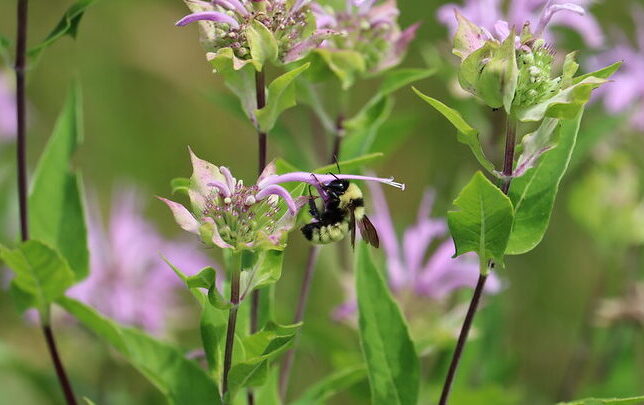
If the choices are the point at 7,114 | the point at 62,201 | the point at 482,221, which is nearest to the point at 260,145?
the point at 482,221

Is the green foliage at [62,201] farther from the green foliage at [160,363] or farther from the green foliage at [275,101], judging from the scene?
the green foliage at [275,101]

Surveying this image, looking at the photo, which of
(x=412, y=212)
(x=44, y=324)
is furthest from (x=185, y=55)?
(x=44, y=324)

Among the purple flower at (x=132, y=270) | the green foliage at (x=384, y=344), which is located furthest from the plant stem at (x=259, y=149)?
the purple flower at (x=132, y=270)

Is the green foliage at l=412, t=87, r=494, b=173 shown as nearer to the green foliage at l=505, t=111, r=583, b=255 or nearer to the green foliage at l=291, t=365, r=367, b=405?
the green foliage at l=505, t=111, r=583, b=255

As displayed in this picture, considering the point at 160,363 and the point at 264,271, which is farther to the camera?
the point at 160,363

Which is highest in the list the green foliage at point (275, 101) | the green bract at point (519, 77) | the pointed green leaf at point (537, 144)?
the green bract at point (519, 77)

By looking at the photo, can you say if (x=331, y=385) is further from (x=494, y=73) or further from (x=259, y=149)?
(x=494, y=73)

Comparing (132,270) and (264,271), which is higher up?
(264,271)
